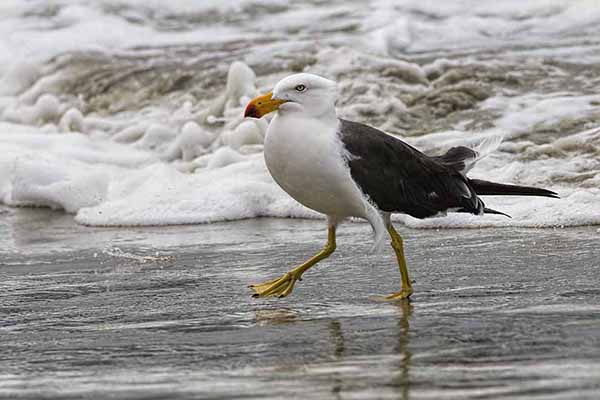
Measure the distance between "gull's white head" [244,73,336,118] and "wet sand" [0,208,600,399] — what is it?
0.91 m

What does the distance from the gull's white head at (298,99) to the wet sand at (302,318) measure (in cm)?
91

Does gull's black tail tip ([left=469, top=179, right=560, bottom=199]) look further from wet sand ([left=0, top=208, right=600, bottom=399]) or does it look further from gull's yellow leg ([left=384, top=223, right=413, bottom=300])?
gull's yellow leg ([left=384, top=223, right=413, bottom=300])

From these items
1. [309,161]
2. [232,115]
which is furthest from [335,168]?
[232,115]

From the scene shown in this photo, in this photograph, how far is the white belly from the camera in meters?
5.77

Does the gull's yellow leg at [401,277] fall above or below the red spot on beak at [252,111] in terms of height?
below

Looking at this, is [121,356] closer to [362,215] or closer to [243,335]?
[243,335]

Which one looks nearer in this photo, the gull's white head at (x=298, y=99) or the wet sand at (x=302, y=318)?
the wet sand at (x=302, y=318)

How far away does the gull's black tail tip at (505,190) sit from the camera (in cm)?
654

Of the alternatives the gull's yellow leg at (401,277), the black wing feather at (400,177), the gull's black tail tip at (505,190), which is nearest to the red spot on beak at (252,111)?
the black wing feather at (400,177)

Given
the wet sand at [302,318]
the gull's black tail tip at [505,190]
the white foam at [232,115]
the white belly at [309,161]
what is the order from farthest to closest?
the white foam at [232,115] → the gull's black tail tip at [505,190] → the white belly at [309,161] → the wet sand at [302,318]

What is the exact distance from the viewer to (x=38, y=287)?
6.85 meters

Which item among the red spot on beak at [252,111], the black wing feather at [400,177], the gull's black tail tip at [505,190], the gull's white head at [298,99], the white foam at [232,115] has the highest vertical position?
the gull's white head at [298,99]

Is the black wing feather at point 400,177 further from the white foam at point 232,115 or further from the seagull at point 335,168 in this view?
the white foam at point 232,115

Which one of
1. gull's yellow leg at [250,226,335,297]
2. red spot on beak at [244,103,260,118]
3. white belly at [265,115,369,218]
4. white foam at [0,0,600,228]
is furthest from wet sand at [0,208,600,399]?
red spot on beak at [244,103,260,118]
